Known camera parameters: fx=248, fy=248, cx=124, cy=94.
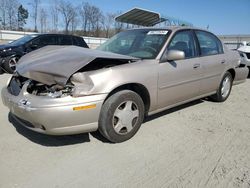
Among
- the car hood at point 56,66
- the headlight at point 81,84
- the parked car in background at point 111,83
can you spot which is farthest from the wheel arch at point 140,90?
the headlight at point 81,84

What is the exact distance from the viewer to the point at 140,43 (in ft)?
13.5

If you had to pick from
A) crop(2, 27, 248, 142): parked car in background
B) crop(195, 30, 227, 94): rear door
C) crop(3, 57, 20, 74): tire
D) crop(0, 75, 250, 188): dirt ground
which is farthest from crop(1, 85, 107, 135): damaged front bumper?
crop(3, 57, 20, 74): tire

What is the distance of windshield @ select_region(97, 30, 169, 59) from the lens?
3863 mm

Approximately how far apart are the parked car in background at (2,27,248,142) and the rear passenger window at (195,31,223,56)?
0.03 m

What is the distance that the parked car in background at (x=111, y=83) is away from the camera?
9.32ft

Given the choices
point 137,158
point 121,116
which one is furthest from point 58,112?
point 137,158

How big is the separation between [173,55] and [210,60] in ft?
4.75

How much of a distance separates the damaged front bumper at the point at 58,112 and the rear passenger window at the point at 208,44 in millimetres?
2537

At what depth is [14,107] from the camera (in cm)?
307

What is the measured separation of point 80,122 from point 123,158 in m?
0.67

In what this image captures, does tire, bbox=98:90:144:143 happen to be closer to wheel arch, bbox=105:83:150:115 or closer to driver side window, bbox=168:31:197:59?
wheel arch, bbox=105:83:150:115

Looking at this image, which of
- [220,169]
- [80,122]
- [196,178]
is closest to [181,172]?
[196,178]

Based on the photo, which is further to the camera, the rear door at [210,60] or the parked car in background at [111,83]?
the rear door at [210,60]

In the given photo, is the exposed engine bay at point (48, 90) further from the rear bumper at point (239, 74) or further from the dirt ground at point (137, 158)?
the rear bumper at point (239, 74)
